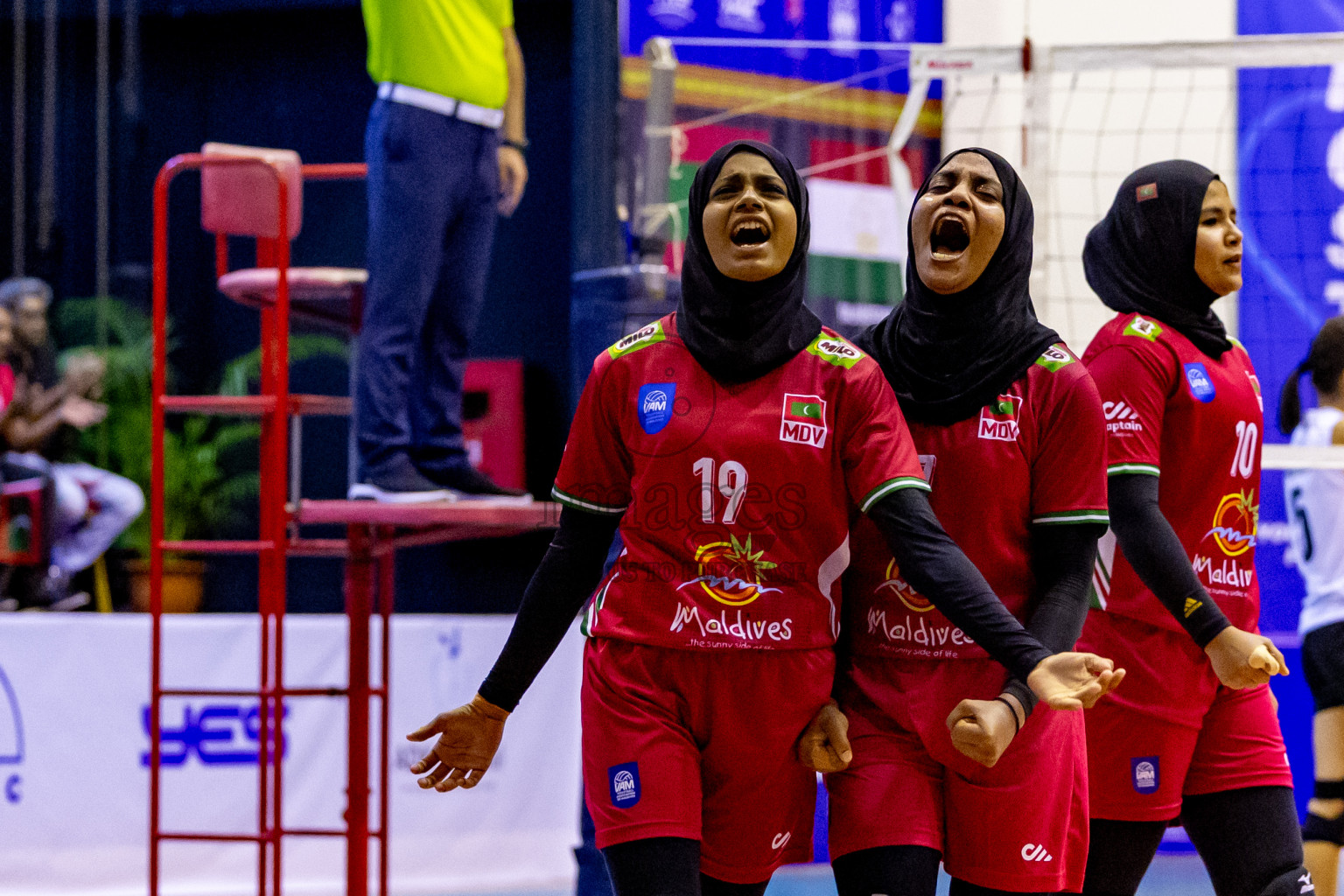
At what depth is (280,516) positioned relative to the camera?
12.9 feet

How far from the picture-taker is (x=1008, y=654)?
212cm

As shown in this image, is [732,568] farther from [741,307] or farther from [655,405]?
[741,307]

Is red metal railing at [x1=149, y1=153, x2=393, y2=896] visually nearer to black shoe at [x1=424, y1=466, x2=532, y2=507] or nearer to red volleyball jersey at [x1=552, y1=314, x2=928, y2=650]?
black shoe at [x1=424, y1=466, x2=532, y2=507]

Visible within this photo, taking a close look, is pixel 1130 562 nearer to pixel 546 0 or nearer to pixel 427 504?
pixel 427 504

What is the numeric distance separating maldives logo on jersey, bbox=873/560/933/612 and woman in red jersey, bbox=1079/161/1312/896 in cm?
55

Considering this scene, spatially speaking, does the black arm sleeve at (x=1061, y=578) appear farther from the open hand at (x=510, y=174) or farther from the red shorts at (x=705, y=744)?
the open hand at (x=510, y=174)

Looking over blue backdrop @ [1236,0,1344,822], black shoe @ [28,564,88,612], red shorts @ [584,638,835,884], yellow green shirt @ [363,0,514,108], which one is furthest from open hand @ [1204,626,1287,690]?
black shoe @ [28,564,88,612]

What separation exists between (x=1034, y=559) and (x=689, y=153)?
4540mm

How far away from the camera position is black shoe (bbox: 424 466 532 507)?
13.3 ft

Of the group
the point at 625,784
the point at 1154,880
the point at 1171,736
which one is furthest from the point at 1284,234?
the point at 625,784

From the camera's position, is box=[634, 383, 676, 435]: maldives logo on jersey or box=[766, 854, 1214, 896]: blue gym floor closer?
box=[634, 383, 676, 435]: maldives logo on jersey

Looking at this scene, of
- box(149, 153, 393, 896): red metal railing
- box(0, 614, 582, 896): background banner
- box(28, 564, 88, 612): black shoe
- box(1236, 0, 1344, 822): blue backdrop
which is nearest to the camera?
box(149, 153, 393, 896): red metal railing

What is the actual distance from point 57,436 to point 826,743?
674cm

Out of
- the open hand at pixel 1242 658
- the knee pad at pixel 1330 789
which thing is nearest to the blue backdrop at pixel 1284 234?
the knee pad at pixel 1330 789
